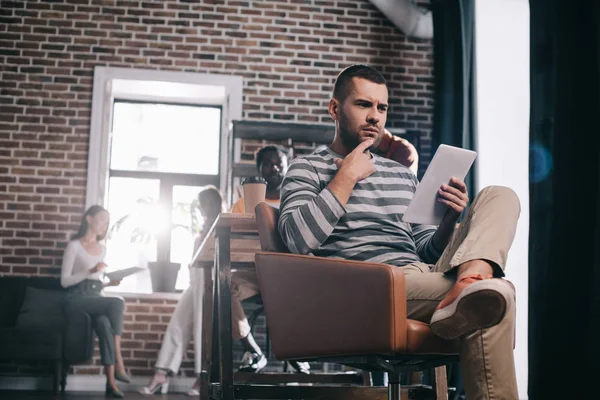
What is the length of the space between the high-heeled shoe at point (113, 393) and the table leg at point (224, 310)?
2.67 m

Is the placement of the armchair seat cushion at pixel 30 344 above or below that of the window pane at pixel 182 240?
below

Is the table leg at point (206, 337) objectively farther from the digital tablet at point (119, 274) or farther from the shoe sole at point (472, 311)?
the digital tablet at point (119, 274)

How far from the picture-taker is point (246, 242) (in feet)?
8.77

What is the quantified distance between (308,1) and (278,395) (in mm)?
4250

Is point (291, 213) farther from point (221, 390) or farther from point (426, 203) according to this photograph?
point (221, 390)

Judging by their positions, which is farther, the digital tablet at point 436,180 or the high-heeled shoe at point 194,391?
the high-heeled shoe at point 194,391

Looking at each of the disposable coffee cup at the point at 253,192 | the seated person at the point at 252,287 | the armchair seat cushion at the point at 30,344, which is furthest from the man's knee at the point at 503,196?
the armchair seat cushion at the point at 30,344

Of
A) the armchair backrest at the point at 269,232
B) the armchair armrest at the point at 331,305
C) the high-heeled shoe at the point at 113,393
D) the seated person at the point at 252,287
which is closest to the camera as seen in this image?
the armchair armrest at the point at 331,305

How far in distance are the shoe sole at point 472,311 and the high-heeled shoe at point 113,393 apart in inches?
144

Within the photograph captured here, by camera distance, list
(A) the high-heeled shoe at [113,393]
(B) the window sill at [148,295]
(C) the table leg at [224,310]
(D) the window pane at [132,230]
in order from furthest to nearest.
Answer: (D) the window pane at [132,230]
(B) the window sill at [148,295]
(A) the high-heeled shoe at [113,393]
(C) the table leg at [224,310]

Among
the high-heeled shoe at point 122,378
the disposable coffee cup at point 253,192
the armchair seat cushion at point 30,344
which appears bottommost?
the high-heeled shoe at point 122,378

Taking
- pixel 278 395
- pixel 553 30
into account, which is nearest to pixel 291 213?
pixel 278 395

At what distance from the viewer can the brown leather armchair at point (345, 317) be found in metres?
1.56

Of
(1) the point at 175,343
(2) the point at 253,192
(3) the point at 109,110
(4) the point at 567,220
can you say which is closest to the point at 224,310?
(2) the point at 253,192
